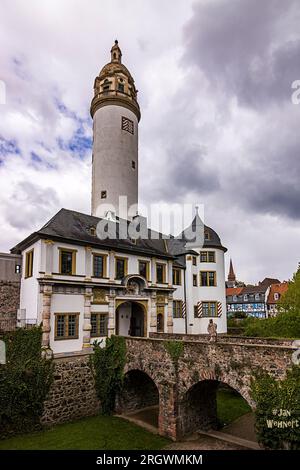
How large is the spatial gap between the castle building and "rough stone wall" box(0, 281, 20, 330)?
0.60 metres

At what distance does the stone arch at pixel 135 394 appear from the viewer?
19.8 meters

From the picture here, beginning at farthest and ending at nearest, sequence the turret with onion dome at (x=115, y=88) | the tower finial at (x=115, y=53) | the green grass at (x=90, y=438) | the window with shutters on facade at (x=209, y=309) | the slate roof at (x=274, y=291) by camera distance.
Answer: the slate roof at (x=274, y=291), the tower finial at (x=115, y=53), the turret with onion dome at (x=115, y=88), the window with shutters on facade at (x=209, y=309), the green grass at (x=90, y=438)

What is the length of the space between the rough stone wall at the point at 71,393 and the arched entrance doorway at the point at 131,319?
18.0 feet

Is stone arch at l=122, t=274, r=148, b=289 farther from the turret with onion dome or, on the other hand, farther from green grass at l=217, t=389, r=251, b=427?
the turret with onion dome

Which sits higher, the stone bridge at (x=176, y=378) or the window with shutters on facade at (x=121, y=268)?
the window with shutters on facade at (x=121, y=268)

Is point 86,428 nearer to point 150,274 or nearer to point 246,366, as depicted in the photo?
point 246,366

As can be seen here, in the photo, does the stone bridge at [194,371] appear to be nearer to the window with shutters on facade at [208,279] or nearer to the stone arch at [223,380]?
the stone arch at [223,380]

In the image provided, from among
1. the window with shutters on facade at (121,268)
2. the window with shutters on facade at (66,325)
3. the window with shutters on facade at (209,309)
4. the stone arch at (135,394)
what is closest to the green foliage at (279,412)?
the stone arch at (135,394)

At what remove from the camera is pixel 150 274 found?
25828 mm

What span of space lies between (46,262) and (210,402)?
40.8ft

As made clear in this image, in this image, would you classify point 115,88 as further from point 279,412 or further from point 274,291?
point 274,291

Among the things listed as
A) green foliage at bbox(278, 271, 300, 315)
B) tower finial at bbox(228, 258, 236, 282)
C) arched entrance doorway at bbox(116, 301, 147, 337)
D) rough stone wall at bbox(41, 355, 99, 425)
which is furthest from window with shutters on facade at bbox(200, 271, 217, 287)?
tower finial at bbox(228, 258, 236, 282)

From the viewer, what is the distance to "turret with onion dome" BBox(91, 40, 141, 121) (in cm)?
3328
